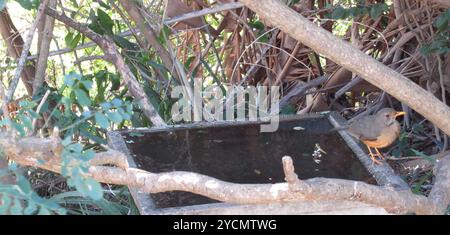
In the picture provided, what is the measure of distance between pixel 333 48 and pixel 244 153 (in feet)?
2.42

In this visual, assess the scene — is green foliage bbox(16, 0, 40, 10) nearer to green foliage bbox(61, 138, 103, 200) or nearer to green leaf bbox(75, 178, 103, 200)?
green foliage bbox(61, 138, 103, 200)

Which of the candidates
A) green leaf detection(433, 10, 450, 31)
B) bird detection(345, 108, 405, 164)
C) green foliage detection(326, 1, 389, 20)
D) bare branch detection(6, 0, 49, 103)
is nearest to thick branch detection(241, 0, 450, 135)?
bird detection(345, 108, 405, 164)

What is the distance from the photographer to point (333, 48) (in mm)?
2479

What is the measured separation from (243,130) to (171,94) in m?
0.80

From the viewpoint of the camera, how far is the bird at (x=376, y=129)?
10.5ft

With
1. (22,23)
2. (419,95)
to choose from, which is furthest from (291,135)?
(22,23)

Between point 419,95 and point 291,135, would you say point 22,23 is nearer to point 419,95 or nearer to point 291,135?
point 291,135

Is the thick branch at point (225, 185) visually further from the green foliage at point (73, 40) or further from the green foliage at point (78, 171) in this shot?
the green foliage at point (73, 40)

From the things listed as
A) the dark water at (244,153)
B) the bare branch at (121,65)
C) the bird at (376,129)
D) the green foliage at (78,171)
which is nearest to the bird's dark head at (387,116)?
the bird at (376,129)

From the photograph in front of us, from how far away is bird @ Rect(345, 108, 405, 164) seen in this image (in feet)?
10.5

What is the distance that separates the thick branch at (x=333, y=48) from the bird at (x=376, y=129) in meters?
0.63

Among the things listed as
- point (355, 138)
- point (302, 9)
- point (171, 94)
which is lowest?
point (355, 138)

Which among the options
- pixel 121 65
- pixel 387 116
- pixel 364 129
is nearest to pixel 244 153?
pixel 364 129
